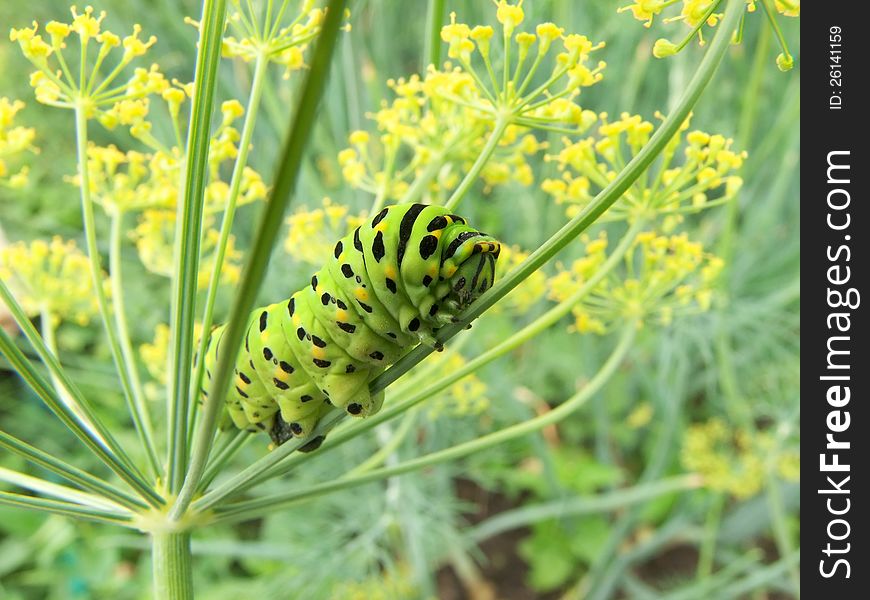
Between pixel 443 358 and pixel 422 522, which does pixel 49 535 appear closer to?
pixel 422 522

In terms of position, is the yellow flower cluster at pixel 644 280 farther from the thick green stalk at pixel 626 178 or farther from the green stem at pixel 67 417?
the green stem at pixel 67 417

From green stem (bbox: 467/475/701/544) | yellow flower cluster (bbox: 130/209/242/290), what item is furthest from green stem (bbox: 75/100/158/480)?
green stem (bbox: 467/475/701/544)

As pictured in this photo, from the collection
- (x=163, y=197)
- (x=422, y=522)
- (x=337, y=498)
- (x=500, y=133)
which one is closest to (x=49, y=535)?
(x=337, y=498)

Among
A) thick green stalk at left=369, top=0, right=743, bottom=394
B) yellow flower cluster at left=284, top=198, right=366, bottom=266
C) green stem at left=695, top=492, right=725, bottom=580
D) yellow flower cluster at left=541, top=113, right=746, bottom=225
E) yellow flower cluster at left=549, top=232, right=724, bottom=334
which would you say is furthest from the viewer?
green stem at left=695, top=492, right=725, bottom=580

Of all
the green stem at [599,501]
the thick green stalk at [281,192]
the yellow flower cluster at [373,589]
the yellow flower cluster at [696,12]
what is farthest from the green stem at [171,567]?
the green stem at [599,501]

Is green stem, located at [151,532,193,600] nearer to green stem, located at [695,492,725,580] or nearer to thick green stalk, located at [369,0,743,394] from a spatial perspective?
thick green stalk, located at [369,0,743,394]
